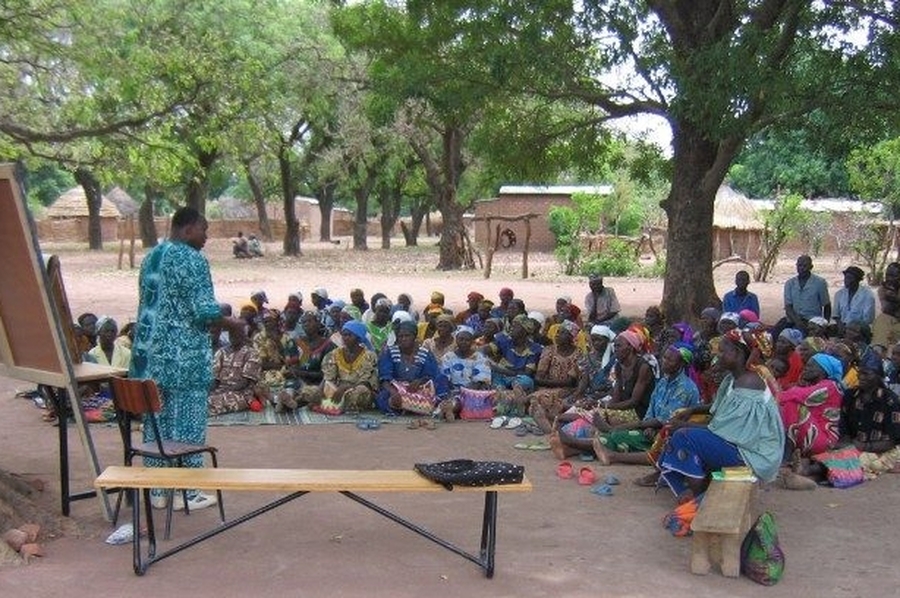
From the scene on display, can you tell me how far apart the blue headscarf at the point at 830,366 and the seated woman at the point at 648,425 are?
2.93 ft

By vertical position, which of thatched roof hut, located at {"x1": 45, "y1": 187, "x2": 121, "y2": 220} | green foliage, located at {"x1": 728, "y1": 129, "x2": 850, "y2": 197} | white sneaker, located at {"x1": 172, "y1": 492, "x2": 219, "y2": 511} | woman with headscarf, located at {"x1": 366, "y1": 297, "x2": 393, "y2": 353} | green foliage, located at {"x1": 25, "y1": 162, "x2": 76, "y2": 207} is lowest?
white sneaker, located at {"x1": 172, "y1": 492, "x2": 219, "y2": 511}

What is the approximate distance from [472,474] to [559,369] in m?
4.72

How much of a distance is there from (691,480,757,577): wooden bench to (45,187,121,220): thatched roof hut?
4673 cm

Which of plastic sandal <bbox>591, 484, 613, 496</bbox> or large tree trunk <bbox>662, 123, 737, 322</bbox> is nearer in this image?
plastic sandal <bbox>591, 484, 613, 496</bbox>

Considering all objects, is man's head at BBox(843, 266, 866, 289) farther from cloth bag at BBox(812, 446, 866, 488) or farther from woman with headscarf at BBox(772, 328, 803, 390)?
cloth bag at BBox(812, 446, 866, 488)

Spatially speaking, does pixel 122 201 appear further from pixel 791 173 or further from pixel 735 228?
pixel 791 173

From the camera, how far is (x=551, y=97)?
517 inches

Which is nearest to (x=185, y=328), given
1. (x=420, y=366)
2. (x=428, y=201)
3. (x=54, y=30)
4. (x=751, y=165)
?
(x=420, y=366)

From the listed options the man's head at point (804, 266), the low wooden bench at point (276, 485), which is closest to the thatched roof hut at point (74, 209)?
the man's head at point (804, 266)

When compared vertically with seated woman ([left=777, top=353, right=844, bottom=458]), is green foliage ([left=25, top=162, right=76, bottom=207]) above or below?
above

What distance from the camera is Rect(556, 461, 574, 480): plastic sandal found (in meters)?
7.15

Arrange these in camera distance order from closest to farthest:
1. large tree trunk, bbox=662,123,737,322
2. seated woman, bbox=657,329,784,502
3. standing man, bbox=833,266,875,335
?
seated woman, bbox=657,329,784,502 → standing man, bbox=833,266,875,335 → large tree trunk, bbox=662,123,737,322

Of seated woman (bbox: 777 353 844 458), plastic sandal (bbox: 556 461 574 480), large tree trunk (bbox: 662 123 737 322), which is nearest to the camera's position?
seated woman (bbox: 777 353 844 458)

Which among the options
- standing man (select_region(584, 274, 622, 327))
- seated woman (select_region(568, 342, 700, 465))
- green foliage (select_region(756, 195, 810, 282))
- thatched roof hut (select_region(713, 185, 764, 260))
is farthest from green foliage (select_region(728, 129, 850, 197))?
seated woman (select_region(568, 342, 700, 465))
